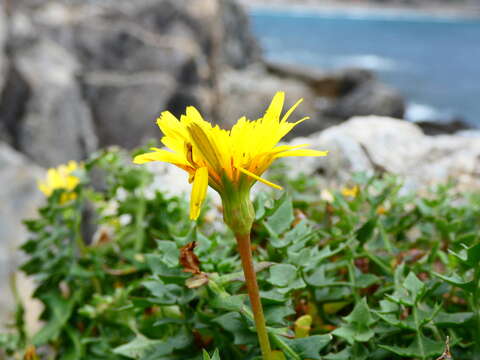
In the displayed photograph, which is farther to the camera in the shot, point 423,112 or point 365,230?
point 423,112

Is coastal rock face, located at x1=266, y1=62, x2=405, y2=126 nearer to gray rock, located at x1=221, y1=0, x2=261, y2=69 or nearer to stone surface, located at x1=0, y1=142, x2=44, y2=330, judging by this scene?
gray rock, located at x1=221, y1=0, x2=261, y2=69

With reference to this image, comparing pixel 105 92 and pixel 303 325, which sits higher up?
pixel 303 325

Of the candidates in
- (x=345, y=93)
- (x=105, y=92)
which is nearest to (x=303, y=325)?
(x=105, y=92)

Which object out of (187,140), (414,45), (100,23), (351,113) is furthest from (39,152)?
(414,45)

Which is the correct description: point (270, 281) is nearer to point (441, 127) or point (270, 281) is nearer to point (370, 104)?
point (441, 127)

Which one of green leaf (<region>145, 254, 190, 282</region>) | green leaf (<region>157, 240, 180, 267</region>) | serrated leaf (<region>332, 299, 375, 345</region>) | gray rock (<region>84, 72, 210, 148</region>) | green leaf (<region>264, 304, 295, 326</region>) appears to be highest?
green leaf (<region>157, 240, 180, 267</region>)

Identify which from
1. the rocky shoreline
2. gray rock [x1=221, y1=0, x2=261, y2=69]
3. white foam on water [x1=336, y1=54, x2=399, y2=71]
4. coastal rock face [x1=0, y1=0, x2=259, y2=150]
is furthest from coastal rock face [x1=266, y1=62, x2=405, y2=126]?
the rocky shoreline

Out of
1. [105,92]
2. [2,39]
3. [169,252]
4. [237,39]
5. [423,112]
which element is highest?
[2,39]

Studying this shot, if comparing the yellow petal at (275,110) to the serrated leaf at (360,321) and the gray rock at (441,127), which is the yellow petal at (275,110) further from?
the gray rock at (441,127)
